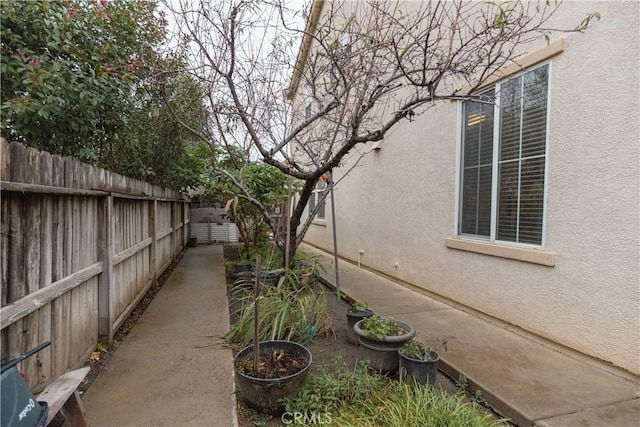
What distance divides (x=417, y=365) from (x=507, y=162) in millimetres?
2641

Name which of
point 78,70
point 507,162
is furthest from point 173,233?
point 507,162

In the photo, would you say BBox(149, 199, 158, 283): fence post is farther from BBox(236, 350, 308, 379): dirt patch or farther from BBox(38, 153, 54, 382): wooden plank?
BBox(236, 350, 308, 379): dirt patch

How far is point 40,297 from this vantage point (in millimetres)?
2092

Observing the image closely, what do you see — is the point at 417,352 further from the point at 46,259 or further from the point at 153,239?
the point at 153,239

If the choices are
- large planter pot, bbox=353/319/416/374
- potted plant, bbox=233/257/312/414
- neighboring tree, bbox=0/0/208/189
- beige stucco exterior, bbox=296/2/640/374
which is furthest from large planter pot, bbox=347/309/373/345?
neighboring tree, bbox=0/0/208/189

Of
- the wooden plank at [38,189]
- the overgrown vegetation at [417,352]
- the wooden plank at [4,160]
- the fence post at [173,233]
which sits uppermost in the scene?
the wooden plank at [4,160]

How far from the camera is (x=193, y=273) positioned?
664 cm

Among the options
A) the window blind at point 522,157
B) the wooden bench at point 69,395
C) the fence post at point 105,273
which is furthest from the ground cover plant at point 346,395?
the window blind at point 522,157

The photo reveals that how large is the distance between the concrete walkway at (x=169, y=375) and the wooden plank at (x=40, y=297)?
0.81 m

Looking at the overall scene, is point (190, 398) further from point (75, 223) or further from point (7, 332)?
point (75, 223)

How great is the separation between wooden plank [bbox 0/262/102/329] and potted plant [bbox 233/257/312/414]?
1359 millimetres

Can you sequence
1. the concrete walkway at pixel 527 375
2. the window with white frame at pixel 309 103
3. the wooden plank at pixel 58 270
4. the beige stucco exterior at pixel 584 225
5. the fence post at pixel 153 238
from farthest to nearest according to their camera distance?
the fence post at pixel 153 238
the window with white frame at pixel 309 103
the beige stucco exterior at pixel 584 225
the wooden plank at pixel 58 270
the concrete walkway at pixel 527 375

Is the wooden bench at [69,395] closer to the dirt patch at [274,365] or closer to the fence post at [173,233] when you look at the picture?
the dirt patch at [274,365]

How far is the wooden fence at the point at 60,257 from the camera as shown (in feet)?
6.17
